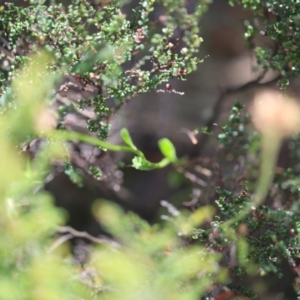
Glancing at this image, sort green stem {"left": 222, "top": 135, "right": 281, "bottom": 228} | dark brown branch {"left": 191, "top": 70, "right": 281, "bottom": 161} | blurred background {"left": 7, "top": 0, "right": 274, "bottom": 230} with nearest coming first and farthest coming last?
green stem {"left": 222, "top": 135, "right": 281, "bottom": 228}, dark brown branch {"left": 191, "top": 70, "right": 281, "bottom": 161}, blurred background {"left": 7, "top": 0, "right": 274, "bottom": 230}

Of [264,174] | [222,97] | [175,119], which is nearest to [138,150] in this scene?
[264,174]

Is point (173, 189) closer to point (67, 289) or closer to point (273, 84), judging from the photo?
point (273, 84)

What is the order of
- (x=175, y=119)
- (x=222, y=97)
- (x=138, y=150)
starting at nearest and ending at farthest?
1. (x=138, y=150)
2. (x=222, y=97)
3. (x=175, y=119)

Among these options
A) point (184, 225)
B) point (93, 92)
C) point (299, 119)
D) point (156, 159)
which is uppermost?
point (156, 159)

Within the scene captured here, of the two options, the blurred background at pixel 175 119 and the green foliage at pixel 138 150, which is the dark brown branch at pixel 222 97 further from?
the green foliage at pixel 138 150

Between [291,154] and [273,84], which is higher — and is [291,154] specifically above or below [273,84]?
below

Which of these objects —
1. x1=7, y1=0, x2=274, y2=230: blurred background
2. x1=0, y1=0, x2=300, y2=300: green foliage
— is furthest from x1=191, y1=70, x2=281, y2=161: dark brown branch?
x1=0, y1=0, x2=300, y2=300: green foliage

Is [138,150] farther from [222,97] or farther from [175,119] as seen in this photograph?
[175,119]

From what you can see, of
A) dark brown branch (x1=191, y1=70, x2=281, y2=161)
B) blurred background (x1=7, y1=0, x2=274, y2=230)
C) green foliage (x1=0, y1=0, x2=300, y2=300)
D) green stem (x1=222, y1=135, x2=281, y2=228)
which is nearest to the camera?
green foliage (x1=0, y1=0, x2=300, y2=300)

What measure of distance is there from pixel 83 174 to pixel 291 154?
0.46m

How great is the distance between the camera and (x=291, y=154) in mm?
1064

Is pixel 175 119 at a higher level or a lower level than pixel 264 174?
higher

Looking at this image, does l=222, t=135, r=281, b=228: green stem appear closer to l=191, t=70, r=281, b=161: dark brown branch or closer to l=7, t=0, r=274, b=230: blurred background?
l=191, t=70, r=281, b=161: dark brown branch

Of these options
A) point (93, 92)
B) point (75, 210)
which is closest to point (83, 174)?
point (93, 92)
